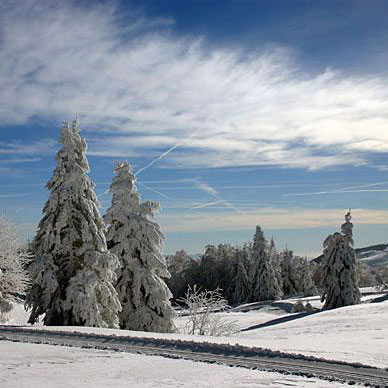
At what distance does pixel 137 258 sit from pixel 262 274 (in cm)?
5318

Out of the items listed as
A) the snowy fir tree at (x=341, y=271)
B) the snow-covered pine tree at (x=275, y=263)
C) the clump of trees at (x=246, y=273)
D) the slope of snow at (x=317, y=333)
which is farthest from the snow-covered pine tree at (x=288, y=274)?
the snowy fir tree at (x=341, y=271)

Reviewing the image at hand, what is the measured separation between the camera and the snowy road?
12609 mm

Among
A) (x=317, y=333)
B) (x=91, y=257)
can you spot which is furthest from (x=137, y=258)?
(x=317, y=333)

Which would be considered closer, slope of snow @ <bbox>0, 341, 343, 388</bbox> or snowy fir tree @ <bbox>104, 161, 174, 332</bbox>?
slope of snow @ <bbox>0, 341, 343, 388</bbox>

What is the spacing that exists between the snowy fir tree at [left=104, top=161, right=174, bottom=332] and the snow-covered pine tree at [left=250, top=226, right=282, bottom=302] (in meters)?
51.1

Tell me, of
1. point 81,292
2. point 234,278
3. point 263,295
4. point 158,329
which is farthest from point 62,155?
point 234,278

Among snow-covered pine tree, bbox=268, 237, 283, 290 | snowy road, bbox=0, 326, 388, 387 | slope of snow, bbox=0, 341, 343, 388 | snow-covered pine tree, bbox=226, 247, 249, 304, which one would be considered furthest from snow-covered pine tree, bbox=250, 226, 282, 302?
slope of snow, bbox=0, 341, 343, 388

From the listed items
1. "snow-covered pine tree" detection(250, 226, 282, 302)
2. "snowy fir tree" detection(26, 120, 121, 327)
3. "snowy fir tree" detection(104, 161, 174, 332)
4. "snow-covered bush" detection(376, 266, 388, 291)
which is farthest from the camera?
"snow-covered bush" detection(376, 266, 388, 291)

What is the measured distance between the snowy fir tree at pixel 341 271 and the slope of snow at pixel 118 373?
46.0 m

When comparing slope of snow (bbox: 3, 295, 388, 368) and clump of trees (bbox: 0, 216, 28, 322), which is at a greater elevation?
clump of trees (bbox: 0, 216, 28, 322)

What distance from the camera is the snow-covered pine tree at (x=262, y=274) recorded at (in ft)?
265

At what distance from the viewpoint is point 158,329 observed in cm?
2994

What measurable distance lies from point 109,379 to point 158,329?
18.4m

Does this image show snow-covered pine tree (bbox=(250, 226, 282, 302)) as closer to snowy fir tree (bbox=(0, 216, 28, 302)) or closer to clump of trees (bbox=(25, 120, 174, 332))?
clump of trees (bbox=(25, 120, 174, 332))
